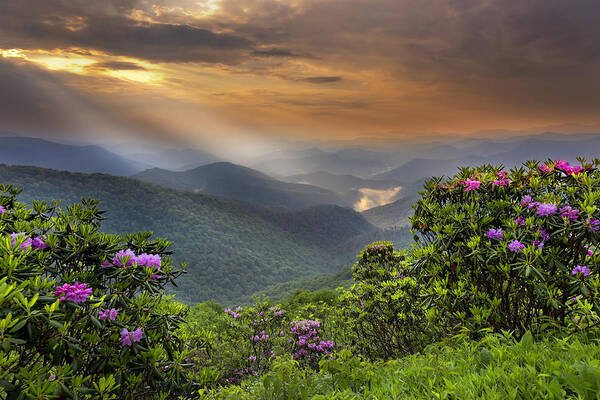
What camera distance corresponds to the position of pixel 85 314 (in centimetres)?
261

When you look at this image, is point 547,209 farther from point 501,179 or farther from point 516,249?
point 501,179

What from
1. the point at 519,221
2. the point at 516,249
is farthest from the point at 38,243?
the point at 519,221

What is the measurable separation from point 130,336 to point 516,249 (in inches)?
193

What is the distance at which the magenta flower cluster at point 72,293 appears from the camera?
2.46 metres

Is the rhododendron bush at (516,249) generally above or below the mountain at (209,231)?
above

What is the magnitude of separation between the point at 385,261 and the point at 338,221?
183 metres

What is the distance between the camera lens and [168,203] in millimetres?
139625

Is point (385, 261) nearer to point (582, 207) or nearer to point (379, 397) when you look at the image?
point (582, 207)

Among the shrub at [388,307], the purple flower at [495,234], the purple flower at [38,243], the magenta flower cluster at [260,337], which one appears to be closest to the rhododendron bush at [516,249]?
the purple flower at [495,234]

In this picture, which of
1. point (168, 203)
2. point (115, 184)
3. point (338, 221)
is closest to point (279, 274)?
point (168, 203)

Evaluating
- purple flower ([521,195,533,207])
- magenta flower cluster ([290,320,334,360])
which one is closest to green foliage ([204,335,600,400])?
purple flower ([521,195,533,207])

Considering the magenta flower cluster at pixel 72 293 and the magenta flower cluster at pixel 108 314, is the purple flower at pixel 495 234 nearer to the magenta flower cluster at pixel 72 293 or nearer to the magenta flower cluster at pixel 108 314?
the magenta flower cluster at pixel 108 314

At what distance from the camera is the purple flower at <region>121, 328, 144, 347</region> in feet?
9.25

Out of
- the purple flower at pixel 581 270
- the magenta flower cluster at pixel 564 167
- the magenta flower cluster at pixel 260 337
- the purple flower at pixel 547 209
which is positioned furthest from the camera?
the magenta flower cluster at pixel 260 337
